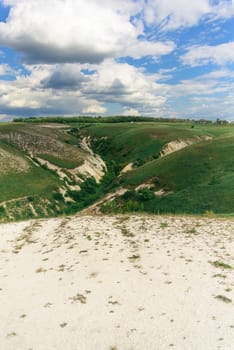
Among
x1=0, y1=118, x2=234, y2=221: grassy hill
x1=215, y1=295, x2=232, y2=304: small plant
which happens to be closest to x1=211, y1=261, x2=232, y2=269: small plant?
x1=215, y1=295, x2=232, y2=304: small plant

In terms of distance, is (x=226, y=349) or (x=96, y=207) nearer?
(x=226, y=349)

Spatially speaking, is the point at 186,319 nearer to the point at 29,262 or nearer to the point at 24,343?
the point at 24,343

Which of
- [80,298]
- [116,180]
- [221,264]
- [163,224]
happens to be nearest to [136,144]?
[116,180]

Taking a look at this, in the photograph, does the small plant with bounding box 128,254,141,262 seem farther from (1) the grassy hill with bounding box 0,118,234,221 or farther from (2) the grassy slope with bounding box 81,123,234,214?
(2) the grassy slope with bounding box 81,123,234,214

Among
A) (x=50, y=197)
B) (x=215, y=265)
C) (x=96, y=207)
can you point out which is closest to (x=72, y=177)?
(x=50, y=197)

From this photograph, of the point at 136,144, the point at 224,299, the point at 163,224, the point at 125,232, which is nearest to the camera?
the point at 224,299

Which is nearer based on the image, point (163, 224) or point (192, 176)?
point (163, 224)

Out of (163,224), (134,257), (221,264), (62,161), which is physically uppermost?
(221,264)

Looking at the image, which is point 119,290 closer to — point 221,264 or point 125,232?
point 221,264

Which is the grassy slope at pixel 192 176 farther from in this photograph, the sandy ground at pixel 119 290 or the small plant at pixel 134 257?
the small plant at pixel 134 257
